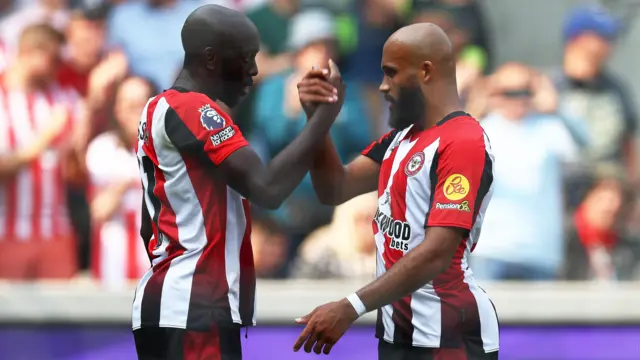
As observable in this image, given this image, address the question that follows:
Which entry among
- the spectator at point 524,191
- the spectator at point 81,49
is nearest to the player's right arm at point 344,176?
the spectator at point 524,191

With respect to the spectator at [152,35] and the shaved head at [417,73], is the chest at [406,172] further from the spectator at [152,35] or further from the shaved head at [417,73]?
the spectator at [152,35]

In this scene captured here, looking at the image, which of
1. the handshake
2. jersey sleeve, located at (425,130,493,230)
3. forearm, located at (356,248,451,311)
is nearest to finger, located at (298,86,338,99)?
the handshake

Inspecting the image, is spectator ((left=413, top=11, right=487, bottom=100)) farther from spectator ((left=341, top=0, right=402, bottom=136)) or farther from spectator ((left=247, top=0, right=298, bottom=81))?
spectator ((left=247, top=0, right=298, bottom=81))

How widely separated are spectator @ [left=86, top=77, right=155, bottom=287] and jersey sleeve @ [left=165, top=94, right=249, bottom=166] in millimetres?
2663

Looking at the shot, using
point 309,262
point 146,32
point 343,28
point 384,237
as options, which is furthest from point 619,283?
point 146,32

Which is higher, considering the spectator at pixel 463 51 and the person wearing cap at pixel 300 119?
the spectator at pixel 463 51

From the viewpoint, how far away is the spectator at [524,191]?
587cm

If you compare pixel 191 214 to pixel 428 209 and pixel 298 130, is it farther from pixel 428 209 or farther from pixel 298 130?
pixel 298 130

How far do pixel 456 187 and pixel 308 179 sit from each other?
2733 mm

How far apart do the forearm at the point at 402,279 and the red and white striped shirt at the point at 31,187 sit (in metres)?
3.19

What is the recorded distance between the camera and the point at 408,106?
3.44 m

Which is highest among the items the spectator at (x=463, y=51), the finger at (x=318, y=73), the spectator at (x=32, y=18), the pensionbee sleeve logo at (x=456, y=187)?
the spectator at (x=32, y=18)

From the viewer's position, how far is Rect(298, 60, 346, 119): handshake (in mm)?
3461

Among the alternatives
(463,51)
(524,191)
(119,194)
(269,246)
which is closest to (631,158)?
(524,191)
